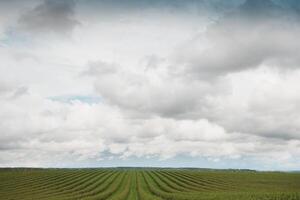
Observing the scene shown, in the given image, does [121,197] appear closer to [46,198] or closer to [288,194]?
[46,198]

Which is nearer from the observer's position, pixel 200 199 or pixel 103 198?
pixel 200 199

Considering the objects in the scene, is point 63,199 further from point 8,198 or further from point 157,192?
point 157,192

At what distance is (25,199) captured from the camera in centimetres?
5619

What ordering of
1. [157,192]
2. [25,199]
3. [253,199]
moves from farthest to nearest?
[157,192] < [25,199] < [253,199]

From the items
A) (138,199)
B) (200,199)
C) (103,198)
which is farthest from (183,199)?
(103,198)

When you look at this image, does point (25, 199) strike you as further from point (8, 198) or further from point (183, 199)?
point (183, 199)

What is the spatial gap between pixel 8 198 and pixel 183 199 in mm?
24374

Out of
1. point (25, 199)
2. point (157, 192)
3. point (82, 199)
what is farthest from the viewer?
point (157, 192)

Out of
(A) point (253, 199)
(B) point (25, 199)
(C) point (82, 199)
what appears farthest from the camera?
(B) point (25, 199)

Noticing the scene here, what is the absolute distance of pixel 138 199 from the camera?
2122 inches

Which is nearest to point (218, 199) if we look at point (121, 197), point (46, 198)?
point (121, 197)

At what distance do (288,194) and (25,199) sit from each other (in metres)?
33.5

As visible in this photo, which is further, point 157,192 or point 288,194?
point 157,192

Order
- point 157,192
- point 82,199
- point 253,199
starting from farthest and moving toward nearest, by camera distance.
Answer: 1. point 157,192
2. point 82,199
3. point 253,199
